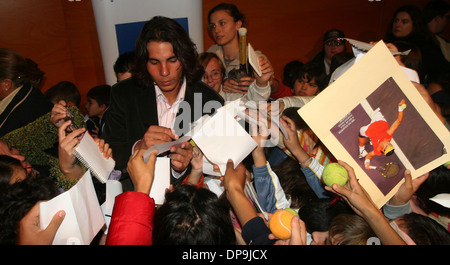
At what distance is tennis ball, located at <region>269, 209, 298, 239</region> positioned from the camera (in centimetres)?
102

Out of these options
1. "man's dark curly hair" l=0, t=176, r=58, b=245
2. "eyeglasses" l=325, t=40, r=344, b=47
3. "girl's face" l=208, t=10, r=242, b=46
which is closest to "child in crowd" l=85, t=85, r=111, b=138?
"girl's face" l=208, t=10, r=242, b=46

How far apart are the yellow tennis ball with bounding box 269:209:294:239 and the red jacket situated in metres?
0.43

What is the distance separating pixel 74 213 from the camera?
100 cm

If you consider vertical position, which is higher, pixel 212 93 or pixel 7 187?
pixel 212 93

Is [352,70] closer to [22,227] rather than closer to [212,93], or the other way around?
[212,93]

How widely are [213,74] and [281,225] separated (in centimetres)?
150

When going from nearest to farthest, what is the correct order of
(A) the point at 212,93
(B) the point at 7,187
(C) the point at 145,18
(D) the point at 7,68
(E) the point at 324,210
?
(B) the point at 7,187
(E) the point at 324,210
(A) the point at 212,93
(D) the point at 7,68
(C) the point at 145,18

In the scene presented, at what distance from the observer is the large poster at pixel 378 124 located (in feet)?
3.39

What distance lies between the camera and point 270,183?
1.39 metres

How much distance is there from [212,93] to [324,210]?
3.11ft

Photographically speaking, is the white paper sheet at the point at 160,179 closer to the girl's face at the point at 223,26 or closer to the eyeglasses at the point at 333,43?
the girl's face at the point at 223,26

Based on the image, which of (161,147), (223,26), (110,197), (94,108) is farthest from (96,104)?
(161,147)

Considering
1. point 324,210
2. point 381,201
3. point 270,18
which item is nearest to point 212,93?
point 324,210

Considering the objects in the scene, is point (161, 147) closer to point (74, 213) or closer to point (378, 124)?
point (74, 213)
